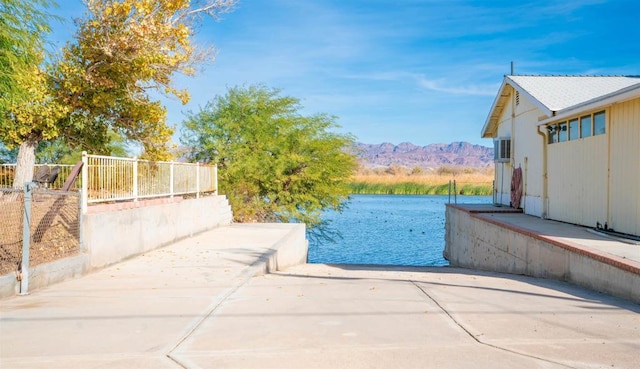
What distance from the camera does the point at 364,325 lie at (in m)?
6.80

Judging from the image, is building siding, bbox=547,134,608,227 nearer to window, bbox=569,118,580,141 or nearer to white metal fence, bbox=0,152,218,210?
window, bbox=569,118,580,141

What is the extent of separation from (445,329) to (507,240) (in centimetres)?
1157

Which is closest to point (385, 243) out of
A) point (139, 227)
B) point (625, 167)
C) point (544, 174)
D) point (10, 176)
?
point (544, 174)

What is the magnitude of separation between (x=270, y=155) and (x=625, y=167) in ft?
56.9

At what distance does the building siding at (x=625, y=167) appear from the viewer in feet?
44.1

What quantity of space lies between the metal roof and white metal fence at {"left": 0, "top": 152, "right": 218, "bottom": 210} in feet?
38.0

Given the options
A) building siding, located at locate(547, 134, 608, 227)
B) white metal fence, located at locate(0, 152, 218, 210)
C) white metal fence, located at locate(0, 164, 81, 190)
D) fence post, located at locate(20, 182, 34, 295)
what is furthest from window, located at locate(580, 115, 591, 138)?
white metal fence, located at locate(0, 164, 81, 190)

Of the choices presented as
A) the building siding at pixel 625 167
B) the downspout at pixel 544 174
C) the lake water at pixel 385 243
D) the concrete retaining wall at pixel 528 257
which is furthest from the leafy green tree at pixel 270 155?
the building siding at pixel 625 167

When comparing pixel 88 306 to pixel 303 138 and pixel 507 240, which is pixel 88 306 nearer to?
pixel 507 240

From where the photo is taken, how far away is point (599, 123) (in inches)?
620

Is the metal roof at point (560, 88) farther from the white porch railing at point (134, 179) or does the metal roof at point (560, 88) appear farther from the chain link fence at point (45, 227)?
the chain link fence at point (45, 227)

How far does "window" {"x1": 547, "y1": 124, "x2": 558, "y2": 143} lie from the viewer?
19484 mm

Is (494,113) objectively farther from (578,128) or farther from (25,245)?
(25,245)

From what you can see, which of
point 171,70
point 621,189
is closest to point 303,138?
point 171,70
